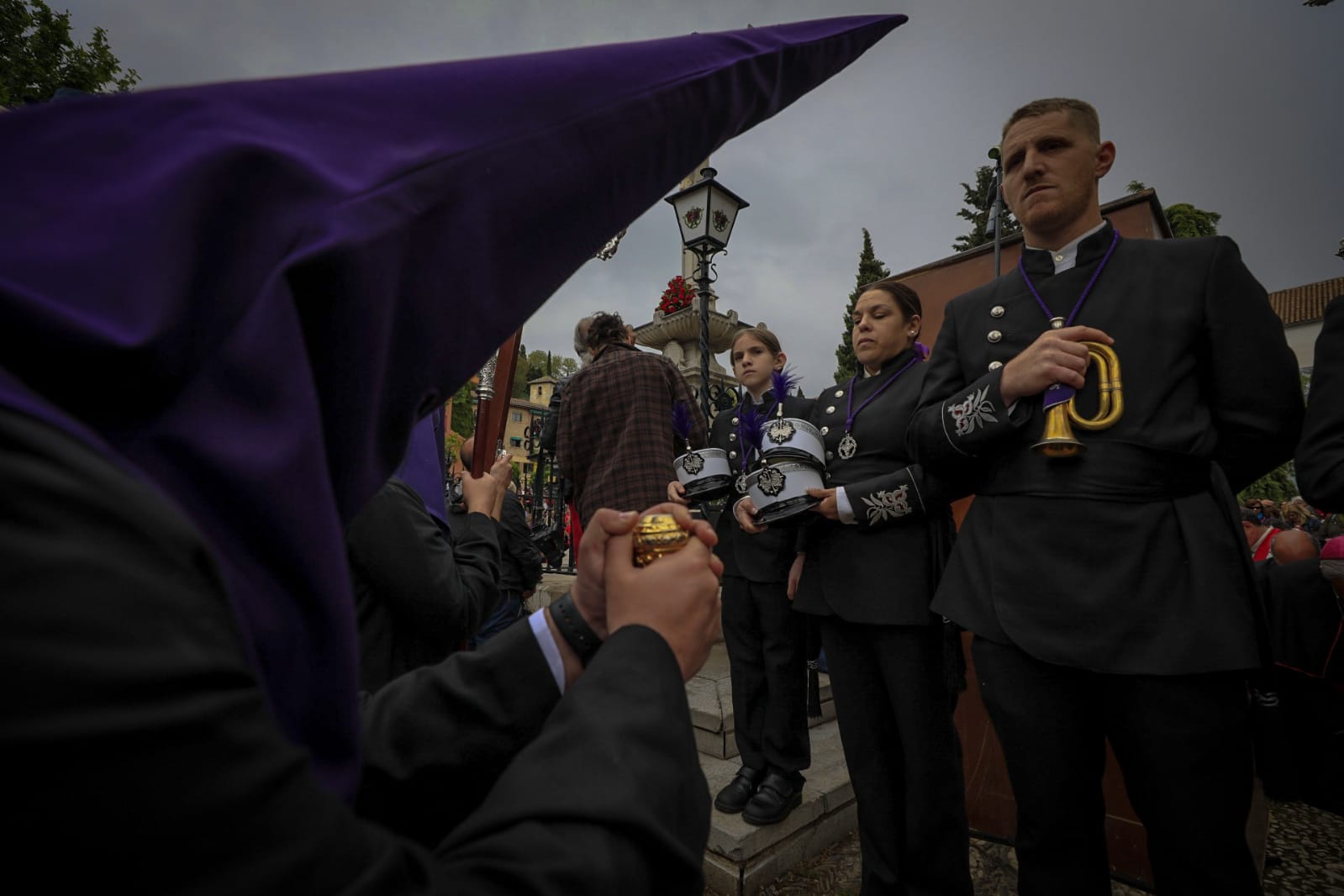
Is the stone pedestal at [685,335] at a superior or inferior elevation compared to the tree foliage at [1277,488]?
superior

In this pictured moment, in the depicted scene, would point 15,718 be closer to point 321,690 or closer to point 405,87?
point 321,690

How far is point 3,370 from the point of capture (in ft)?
1.41

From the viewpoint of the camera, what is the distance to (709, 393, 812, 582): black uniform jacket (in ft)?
11.2

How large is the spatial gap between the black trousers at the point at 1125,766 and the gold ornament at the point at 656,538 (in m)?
1.41

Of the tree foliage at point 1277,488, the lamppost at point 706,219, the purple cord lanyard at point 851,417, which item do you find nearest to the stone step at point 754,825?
the purple cord lanyard at point 851,417

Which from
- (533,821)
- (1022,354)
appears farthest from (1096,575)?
(533,821)

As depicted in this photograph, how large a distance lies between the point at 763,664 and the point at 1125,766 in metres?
1.98

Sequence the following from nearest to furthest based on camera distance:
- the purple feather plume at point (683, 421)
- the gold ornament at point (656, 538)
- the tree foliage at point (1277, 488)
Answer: the gold ornament at point (656, 538) → the purple feather plume at point (683, 421) → the tree foliage at point (1277, 488)

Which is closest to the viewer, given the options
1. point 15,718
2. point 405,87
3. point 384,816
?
point 15,718

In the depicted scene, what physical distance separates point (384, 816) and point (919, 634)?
6.97 feet

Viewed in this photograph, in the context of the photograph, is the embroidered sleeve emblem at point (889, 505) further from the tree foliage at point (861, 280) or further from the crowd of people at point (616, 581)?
the tree foliage at point (861, 280)

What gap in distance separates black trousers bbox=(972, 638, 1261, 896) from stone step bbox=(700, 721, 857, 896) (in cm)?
113

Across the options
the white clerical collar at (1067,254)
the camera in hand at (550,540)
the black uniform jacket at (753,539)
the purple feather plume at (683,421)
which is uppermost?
the white clerical collar at (1067,254)

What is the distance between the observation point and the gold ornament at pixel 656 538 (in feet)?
2.95
